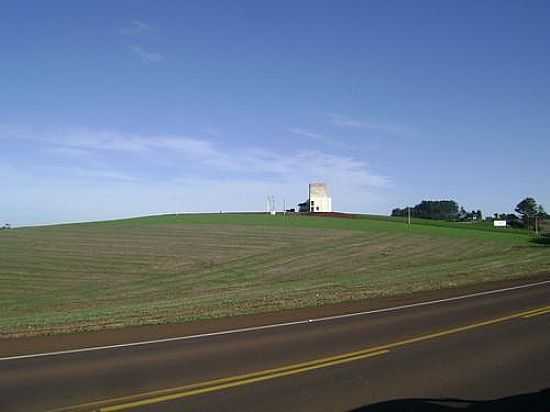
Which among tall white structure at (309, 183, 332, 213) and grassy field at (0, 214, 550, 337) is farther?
tall white structure at (309, 183, 332, 213)

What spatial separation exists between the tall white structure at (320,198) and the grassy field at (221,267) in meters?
37.2

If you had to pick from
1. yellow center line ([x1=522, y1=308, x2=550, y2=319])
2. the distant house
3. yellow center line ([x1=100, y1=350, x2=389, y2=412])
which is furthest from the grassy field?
the distant house

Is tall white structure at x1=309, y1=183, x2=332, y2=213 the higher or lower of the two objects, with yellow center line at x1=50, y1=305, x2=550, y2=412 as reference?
higher

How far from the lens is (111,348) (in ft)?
38.9

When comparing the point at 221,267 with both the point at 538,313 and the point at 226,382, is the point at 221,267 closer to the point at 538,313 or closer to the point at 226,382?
the point at 538,313

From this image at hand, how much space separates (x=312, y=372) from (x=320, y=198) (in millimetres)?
103933

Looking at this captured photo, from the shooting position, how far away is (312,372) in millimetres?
8930

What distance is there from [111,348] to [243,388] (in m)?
4.70

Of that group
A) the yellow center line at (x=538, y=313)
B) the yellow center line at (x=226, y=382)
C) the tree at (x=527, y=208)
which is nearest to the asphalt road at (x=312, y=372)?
the yellow center line at (x=226, y=382)

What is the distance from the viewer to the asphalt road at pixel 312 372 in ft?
24.1

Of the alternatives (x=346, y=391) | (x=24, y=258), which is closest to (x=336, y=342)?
(x=346, y=391)

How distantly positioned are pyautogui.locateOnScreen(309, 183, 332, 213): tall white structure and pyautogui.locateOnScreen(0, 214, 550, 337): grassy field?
122ft

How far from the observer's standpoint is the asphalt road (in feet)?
24.1

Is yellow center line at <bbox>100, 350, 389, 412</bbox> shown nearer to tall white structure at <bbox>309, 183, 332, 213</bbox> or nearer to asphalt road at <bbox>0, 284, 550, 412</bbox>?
asphalt road at <bbox>0, 284, 550, 412</bbox>
